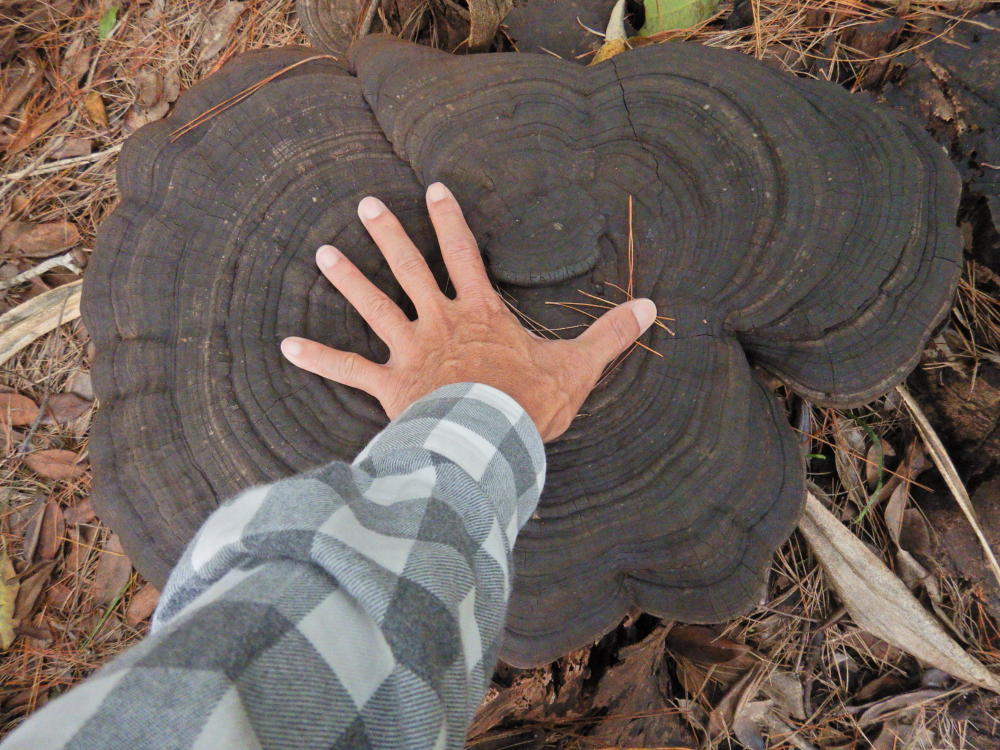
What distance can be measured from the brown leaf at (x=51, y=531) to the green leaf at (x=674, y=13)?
321cm

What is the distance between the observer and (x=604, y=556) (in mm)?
1860

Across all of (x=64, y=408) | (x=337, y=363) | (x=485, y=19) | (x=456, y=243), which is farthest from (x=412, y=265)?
(x=64, y=408)

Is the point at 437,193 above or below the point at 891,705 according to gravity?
above

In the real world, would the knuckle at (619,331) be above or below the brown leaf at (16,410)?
above

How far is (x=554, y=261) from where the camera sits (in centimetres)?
179

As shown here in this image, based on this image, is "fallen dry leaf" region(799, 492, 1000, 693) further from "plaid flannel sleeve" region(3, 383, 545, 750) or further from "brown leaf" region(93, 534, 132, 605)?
"brown leaf" region(93, 534, 132, 605)

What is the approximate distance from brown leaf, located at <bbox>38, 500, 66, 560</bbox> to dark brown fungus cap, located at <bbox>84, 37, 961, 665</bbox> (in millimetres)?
1091

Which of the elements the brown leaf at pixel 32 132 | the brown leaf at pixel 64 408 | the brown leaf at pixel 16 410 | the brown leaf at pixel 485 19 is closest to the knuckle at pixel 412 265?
the brown leaf at pixel 485 19

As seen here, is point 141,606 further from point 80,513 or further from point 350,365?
point 350,365

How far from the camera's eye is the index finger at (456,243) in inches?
68.6

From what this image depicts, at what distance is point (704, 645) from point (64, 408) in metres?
2.95

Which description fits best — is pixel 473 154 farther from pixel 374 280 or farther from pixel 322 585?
pixel 322 585

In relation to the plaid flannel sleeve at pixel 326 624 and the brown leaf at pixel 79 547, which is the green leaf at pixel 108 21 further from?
the plaid flannel sleeve at pixel 326 624

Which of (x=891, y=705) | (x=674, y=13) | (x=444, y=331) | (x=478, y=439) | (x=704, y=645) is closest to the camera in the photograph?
(x=478, y=439)
